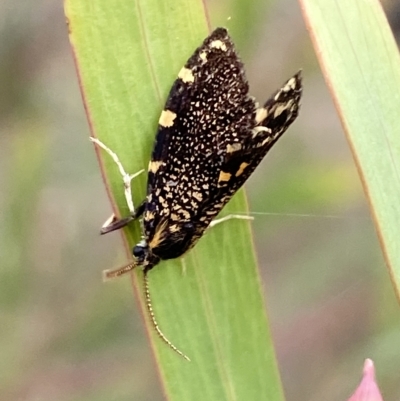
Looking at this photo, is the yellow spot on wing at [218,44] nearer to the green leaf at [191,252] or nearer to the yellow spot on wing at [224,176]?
the green leaf at [191,252]

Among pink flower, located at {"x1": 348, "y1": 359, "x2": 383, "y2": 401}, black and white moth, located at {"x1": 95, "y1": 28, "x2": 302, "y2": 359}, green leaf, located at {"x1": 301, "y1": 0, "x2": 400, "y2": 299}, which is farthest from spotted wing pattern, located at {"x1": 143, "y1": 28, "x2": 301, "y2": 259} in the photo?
pink flower, located at {"x1": 348, "y1": 359, "x2": 383, "y2": 401}

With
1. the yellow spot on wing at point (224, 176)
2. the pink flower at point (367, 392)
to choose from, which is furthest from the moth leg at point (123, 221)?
the pink flower at point (367, 392)

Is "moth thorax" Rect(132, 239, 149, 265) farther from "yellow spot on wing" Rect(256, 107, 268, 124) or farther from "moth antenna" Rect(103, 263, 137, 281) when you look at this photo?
"yellow spot on wing" Rect(256, 107, 268, 124)

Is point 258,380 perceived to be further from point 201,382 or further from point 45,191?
point 45,191

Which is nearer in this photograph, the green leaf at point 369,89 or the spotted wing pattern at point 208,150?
the green leaf at point 369,89

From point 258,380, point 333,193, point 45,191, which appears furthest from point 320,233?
point 258,380

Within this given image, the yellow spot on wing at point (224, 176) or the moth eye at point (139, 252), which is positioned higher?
the yellow spot on wing at point (224, 176)

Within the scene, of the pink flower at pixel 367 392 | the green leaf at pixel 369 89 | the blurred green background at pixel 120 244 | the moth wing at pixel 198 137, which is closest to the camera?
the pink flower at pixel 367 392
